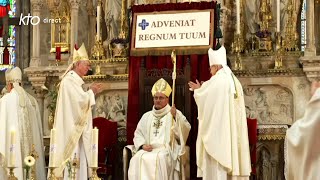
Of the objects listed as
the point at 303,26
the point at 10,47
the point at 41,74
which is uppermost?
the point at 303,26

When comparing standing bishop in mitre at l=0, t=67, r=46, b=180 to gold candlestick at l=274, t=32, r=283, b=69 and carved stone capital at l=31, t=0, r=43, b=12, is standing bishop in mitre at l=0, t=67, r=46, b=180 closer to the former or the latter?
carved stone capital at l=31, t=0, r=43, b=12

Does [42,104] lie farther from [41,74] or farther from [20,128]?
[20,128]

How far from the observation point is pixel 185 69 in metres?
11.6

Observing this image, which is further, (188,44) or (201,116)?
(188,44)

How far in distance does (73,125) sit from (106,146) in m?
0.86

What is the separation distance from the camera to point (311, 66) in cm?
1177

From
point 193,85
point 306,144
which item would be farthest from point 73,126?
point 306,144

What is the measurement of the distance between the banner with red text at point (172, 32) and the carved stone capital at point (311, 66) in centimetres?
134

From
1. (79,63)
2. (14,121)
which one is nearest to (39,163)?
(14,121)

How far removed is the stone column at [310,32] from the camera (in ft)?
39.0

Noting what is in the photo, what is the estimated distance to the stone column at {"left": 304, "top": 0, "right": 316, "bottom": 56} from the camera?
11.9 metres

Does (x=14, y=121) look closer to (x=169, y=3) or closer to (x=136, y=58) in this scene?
(x=136, y=58)

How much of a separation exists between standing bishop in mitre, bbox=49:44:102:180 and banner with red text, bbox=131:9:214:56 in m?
1.04

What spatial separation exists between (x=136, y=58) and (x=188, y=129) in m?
1.47
